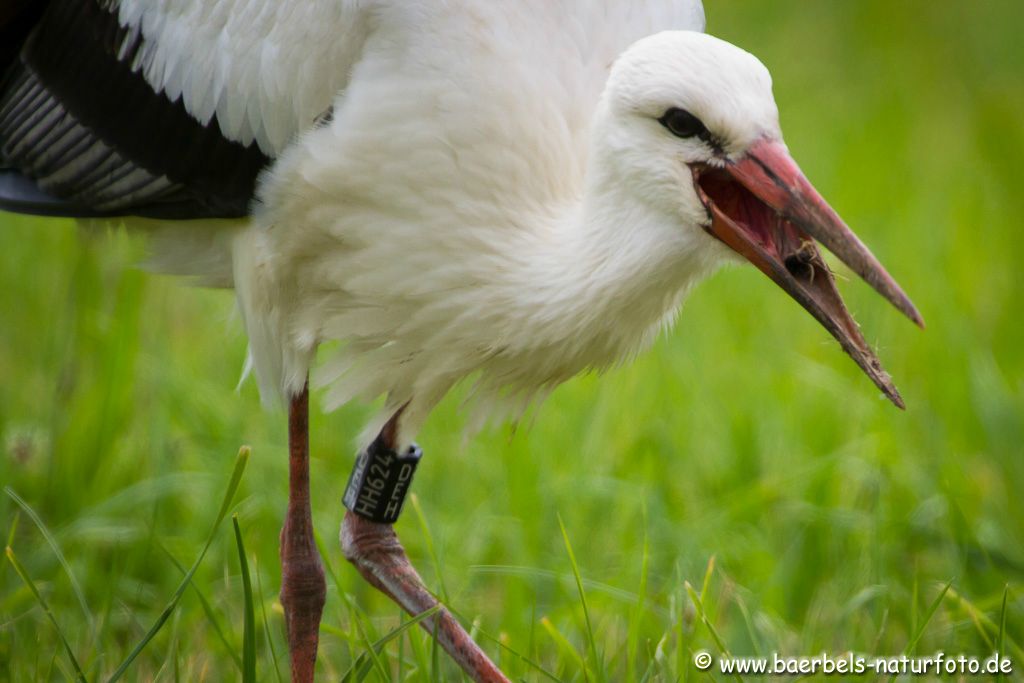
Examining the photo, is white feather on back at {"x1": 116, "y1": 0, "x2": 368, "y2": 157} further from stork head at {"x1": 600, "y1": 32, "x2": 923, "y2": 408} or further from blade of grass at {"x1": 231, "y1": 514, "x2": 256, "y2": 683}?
blade of grass at {"x1": 231, "y1": 514, "x2": 256, "y2": 683}

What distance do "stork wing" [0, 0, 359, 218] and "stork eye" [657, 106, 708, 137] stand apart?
951mm

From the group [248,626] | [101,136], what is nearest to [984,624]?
[248,626]

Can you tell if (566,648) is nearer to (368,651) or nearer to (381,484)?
(368,651)

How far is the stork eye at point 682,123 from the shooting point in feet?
10.4

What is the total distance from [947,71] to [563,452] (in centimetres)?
618

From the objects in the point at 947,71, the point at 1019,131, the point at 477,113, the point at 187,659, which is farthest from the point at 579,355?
the point at 947,71

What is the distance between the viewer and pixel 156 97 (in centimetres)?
423

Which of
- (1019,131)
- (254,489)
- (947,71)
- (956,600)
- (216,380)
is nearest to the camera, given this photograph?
(956,600)

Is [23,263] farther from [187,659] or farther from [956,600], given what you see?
[956,600]

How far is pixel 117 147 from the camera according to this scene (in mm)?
4281

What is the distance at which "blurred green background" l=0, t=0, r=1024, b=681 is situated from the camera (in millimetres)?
4219

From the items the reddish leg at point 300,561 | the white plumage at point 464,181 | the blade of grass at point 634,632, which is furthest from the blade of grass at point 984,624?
the reddish leg at point 300,561

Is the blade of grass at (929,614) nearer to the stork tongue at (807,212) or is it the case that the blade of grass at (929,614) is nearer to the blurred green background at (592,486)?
the blurred green background at (592,486)

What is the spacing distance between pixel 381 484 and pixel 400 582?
33 cm
